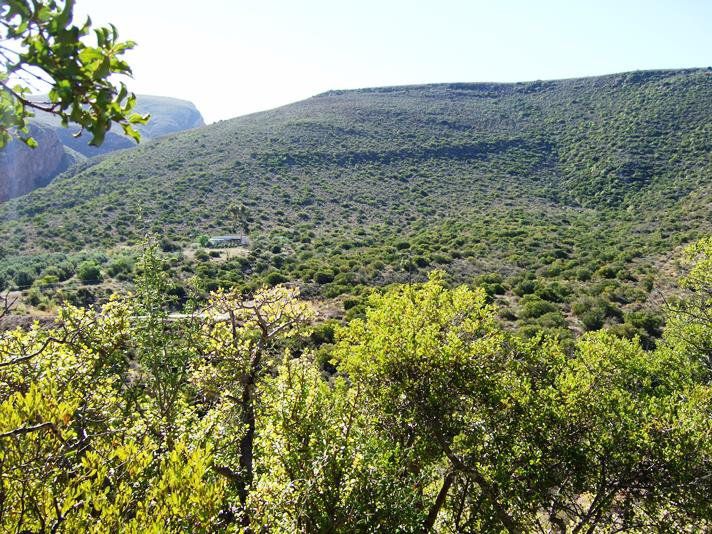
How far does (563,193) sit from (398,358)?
187 ft

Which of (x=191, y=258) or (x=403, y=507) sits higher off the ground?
(x=403, y=507)

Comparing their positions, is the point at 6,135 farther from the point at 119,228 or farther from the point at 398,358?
the point at 119,228

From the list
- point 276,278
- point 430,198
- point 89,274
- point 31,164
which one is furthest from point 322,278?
point 31,164

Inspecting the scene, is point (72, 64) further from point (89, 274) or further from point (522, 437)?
point (89, 274)

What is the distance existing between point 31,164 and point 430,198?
82.7 metres

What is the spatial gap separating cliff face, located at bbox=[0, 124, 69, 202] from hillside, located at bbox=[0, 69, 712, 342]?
25.9 meters

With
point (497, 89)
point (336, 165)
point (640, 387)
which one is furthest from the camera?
point (497, 89)

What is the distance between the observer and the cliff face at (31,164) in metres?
82.1

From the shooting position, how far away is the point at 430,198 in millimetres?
58000

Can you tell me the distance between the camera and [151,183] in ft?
193

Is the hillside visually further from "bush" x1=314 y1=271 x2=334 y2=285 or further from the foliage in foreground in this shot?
the foliage in foreground

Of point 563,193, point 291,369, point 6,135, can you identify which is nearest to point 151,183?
point 563,193

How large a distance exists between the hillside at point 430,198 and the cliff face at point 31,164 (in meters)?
25.9

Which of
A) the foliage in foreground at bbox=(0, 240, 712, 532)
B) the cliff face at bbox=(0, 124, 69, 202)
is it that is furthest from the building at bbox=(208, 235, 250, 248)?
the cliff face at bbox=(0, 124, 69, 202)
